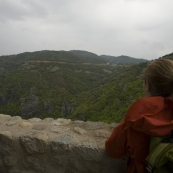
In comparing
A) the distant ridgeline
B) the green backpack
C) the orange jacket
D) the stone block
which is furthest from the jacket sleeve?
the distant ridgeline

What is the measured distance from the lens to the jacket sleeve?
156cm

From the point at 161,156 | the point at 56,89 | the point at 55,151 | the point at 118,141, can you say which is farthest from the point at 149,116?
the point at 56,89

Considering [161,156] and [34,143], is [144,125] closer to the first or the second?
[161,156]

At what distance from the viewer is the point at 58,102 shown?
48719 mm

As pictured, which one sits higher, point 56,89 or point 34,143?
point 34,143

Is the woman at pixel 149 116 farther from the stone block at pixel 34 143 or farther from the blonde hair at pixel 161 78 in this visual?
the stone block at pixel 34 143

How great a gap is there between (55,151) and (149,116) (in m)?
1.35

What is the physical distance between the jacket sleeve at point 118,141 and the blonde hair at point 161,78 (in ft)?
1.32

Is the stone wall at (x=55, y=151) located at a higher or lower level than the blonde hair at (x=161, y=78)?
lower

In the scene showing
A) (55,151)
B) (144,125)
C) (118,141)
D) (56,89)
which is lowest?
(56,89)

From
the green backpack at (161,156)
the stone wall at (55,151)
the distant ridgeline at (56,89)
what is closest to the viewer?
the green backpack at (161,156)

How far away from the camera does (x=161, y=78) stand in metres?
1.48

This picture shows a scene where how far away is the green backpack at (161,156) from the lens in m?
1.22

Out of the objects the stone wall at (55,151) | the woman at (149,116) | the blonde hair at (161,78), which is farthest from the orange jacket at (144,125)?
the stone wall at (55,151)
